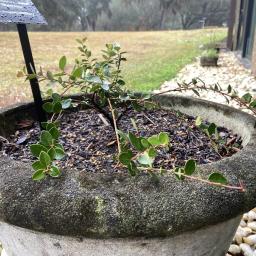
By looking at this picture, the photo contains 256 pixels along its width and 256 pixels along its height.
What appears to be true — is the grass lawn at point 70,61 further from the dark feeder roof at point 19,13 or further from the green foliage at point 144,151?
the green foliage at point 144,151

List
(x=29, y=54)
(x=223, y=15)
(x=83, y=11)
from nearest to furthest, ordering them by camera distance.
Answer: (x=29, y=54)
(x=83, y=11)
(x=223, y=15)

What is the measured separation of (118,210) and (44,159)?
25 centimetres

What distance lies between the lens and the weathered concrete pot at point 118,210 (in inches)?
35.0

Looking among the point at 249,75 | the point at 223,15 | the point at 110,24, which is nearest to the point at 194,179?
the point at 249,75

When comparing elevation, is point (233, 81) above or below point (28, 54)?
below

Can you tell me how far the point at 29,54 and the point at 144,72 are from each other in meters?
6.24

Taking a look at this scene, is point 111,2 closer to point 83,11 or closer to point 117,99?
point 83,11

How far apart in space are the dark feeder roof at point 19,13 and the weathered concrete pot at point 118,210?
51 centimetres

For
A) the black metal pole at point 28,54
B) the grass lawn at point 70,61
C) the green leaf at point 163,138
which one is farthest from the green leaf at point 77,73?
the grass lawn at point 70,61

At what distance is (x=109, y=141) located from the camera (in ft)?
4.77

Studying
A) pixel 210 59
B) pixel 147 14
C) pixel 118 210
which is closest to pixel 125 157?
pixel 118 210

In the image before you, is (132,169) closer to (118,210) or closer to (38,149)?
(118,210)

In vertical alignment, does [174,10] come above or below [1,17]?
below

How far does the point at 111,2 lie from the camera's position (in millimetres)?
31062
